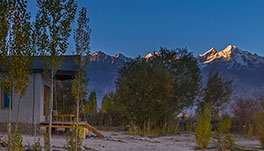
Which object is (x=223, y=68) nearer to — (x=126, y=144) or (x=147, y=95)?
(x=147, y=95)

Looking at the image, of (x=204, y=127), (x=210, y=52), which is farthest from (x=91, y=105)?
(x=210, y=52)

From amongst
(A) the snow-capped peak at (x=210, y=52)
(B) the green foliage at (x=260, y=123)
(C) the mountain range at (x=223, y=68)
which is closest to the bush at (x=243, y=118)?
(B) the green foliage at (x=260, y=123)

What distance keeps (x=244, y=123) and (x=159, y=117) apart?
6.44m

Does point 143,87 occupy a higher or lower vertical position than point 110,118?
higher

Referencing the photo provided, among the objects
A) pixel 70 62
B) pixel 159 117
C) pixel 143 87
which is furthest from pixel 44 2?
pixel 159 117

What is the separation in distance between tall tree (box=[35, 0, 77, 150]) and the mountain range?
65942mm

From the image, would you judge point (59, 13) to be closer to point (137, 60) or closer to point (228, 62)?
point (137, 60)

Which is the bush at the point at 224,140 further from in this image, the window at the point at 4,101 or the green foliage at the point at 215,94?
the green foliage at the point at 215,94

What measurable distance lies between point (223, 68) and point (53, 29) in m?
80.3

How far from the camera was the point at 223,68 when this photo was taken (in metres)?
83.5

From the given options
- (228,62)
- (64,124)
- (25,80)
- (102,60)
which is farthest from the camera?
(102,60)

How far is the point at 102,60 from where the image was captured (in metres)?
105

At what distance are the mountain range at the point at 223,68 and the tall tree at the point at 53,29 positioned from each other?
65.9 meters

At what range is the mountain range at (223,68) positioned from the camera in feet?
250
